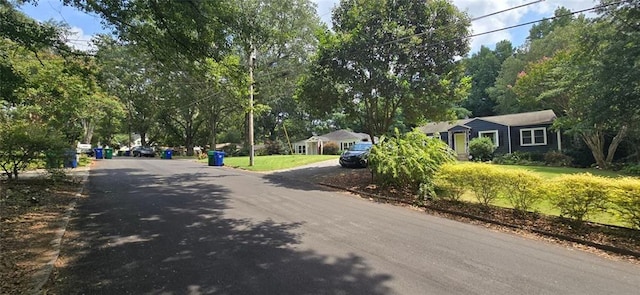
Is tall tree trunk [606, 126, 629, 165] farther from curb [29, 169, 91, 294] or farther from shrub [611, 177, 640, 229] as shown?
curb [29, 169, 91, 294]

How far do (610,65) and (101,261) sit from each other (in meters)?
17.0

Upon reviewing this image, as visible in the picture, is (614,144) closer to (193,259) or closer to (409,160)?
(409,160)

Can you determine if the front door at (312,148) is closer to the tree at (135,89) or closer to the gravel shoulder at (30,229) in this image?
the tree at (135,89)

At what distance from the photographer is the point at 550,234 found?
6.45m

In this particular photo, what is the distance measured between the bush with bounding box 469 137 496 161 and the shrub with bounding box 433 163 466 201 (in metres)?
17.1

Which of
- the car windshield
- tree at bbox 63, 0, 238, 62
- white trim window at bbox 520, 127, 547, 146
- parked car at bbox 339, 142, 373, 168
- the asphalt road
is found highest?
tree at bbox 63, 0, 238, 62

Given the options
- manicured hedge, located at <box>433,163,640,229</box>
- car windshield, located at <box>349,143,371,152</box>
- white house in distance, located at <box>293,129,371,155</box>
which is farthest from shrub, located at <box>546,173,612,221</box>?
white house in distance, located at <box>293,129,371,155</box>

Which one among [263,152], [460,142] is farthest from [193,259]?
[263,152]

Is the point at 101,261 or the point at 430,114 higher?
the point at 430,114

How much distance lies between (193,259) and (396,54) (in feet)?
37.1

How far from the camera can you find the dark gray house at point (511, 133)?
79.0 ft

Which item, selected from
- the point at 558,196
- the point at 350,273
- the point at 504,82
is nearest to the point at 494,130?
the point at 504,82

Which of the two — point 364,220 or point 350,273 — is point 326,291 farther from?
point 364,220

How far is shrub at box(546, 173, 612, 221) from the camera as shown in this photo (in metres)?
6.16
